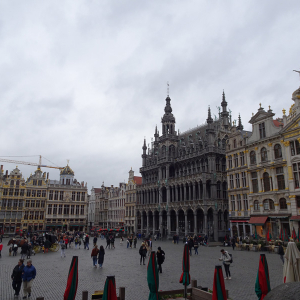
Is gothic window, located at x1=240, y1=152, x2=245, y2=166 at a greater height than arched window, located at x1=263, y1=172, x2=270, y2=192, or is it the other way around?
gothic window, located at x1=240, y1=152, x2=245, y2=166

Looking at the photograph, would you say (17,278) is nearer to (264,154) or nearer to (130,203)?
(264,154)

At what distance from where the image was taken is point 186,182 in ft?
184

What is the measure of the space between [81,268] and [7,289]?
6.44 metres

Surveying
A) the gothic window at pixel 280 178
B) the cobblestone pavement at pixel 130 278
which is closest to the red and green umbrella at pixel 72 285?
the cobblestone pavement at pixel 130 278

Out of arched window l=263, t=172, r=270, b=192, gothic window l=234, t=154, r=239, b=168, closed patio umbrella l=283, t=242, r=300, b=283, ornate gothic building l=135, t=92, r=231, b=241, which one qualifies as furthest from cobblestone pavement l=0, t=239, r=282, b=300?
ornate gothic building l=135, t=92, r=231, b=241

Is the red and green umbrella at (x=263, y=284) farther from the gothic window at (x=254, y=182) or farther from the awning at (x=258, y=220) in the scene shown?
the gothic window at (x=254, y=182)

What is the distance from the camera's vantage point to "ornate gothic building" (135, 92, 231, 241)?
51875 millimetres

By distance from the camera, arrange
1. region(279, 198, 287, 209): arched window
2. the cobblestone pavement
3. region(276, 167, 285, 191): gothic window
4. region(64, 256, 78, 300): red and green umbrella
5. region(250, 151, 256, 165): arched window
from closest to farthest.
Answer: region(64, 256, 78, 300): red and green umbrella
the cobblestone pavement
region(279, 198, 287, 209): arched window
region(276, 167, 285, 191): gothic window
region(250, 151, 256, 165): arched window

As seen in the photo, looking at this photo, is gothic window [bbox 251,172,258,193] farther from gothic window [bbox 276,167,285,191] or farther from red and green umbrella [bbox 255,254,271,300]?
red and green umbrella [bbox 255,254,271,300]

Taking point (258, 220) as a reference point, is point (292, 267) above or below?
below

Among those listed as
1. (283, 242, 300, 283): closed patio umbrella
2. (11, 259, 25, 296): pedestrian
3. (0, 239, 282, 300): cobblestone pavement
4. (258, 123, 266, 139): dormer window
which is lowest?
(0, 239, 282, 300): cobblestone pavement

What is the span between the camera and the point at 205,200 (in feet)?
167

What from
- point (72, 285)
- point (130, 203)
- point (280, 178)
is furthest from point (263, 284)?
point (130, 203)

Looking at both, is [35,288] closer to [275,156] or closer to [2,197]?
[275,156]
